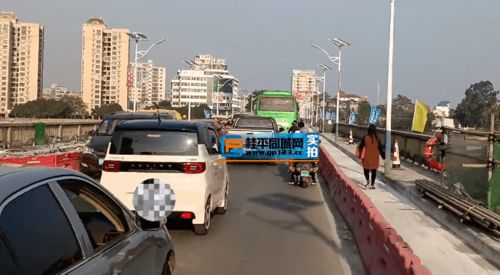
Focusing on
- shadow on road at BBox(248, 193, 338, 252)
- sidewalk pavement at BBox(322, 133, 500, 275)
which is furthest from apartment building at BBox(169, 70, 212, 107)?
sidewalk pavement at BBox(322, 133, 500, 275)

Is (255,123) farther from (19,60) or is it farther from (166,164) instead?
(19,60)

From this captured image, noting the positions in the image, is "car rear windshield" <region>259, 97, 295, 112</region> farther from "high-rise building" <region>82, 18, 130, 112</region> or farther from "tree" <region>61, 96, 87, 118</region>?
"tree" <region>61, 96, 87, 118</region>

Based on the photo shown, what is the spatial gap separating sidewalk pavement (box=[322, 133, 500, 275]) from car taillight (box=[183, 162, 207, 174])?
139 inches

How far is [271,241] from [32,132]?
79.3ft

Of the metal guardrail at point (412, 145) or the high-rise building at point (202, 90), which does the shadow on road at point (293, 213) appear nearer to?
the metal guardrail at point (412, 145)

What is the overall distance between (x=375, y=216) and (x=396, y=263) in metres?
2.03

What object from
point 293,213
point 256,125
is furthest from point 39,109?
point 293,213

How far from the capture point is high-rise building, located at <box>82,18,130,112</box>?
262ft

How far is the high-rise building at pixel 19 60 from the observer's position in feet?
254

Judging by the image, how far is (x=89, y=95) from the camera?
8644 cm

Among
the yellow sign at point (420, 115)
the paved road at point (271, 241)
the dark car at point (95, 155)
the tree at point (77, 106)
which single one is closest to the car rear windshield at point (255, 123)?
the yellow sign at point (420, 115)

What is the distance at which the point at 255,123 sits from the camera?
25.1 metres

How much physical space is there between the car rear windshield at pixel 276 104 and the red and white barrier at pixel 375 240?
29.0 metres

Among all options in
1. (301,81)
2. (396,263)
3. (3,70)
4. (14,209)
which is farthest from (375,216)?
(301,81)
